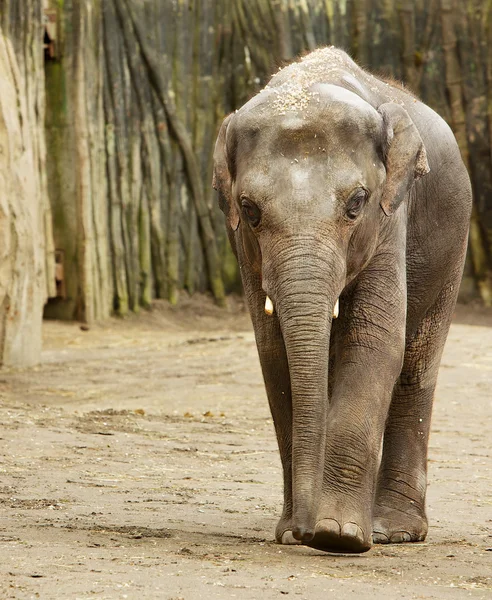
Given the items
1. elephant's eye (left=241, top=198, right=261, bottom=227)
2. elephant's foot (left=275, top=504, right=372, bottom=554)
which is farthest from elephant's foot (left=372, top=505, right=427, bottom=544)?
elephant's eye (left=241, top=198, right=261, bottom=227)

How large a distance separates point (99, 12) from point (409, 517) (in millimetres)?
10057

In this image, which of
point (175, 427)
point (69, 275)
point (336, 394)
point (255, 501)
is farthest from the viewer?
point (69, 275)

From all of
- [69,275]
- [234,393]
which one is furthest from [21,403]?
[69,275]

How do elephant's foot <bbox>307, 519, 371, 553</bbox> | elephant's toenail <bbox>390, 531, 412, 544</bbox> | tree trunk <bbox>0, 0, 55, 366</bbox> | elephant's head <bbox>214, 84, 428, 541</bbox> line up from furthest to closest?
tree trunk <bbox>0, 0, 55, 366</bbox>, elephant's toenail <bbox>390, 531, 412, 544</bbox>, elephant's foot <bbox>307, 519, 371, 553</bbox>, elephant's head <bbox>214, 84, 428, 541</bbox>

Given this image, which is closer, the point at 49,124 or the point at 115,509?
the point at 115,509

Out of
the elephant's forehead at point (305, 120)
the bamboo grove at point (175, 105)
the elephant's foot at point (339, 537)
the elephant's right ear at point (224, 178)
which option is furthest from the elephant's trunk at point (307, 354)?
the bamboo grove at point (175, 105)

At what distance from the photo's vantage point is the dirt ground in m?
4.16

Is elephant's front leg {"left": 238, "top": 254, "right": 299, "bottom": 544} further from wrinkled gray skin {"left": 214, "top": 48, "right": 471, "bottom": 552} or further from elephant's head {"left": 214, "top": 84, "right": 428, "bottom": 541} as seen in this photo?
elephant's head {"left": 214, "top": 84, "right": 428, "bottom": 541}

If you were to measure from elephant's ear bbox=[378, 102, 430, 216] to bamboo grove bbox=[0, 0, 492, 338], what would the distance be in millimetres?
9099

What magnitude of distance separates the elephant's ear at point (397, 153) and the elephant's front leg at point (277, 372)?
1.97 ft

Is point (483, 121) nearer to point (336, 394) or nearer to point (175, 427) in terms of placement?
point (175, 427)

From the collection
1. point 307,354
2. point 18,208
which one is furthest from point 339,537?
point 18,208

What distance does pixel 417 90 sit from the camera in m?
15.8

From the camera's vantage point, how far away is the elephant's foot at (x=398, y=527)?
215 inches
